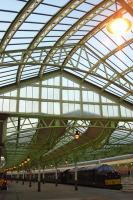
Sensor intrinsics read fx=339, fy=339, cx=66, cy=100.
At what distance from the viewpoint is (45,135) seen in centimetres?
4909

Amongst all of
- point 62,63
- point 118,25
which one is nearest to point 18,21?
point 62,63

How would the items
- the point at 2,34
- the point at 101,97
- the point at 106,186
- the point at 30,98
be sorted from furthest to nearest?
the point at 106,186 → the point at 101,97 → the point at 30,98 → the point at 2,34

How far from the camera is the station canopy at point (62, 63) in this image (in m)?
23.0

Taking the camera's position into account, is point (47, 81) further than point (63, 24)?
Yes

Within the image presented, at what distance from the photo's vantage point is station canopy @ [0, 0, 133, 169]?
23000 millimetres

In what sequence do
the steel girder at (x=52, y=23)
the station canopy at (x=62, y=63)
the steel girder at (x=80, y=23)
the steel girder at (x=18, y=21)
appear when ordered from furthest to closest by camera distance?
the steel girder at (x=80, y=23) → the station canopy at (x=62, y=63) → the steel girder at (x=52, y=23) → the steel girder at (x=18, y=21)

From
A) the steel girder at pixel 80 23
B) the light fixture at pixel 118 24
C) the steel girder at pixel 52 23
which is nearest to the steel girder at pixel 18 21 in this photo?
the steel girder at pixel 52 23

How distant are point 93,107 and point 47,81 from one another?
574 centimetres

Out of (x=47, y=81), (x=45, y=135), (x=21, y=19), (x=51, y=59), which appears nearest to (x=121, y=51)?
(x=51, y=59)

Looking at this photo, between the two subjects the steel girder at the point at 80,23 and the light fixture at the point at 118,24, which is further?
the steel girder at the point at 80,23

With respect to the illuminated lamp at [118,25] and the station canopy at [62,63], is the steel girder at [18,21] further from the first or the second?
the illuminated lamp at [118,25]

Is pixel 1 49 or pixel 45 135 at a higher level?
pixel 1 49

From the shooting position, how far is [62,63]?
3534 centimetres

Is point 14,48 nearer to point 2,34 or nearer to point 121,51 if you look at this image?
point 2,34
